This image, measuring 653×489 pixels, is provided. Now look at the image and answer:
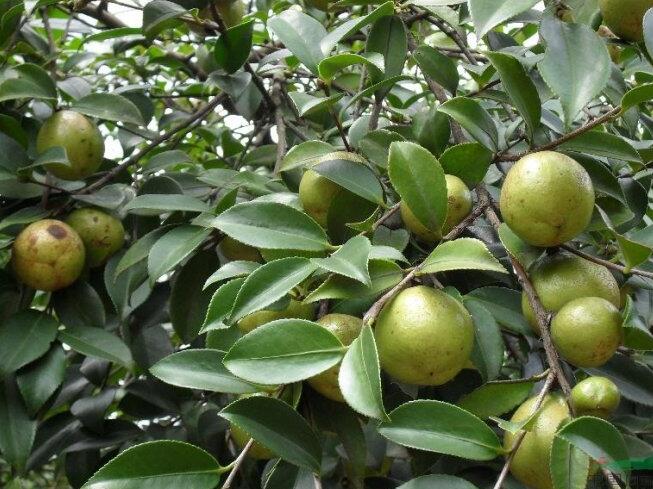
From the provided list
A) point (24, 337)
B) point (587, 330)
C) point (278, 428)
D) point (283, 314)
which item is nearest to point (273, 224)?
point (283, 314)

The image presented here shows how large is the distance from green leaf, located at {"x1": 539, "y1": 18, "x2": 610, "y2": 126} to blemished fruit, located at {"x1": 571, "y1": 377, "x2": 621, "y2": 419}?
0.27 m

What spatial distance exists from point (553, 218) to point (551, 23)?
0.25 m

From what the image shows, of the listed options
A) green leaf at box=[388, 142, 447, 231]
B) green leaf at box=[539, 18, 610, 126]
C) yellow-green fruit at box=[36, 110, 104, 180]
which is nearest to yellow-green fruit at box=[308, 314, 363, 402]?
Result: green leaf at box=[388, 142, 447, 231]

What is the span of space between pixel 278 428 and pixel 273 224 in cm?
23

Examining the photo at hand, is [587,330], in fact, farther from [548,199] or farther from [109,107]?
[109,107]

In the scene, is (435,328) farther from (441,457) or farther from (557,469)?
(441,457)

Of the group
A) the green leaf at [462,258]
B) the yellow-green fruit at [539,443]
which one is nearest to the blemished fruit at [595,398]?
the yellow-green fruit at [539,443]

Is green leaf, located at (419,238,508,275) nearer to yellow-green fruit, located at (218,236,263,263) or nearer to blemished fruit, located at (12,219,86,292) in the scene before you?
yellow-green fruit, located at (218,236,263,263)

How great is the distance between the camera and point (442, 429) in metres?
0.65

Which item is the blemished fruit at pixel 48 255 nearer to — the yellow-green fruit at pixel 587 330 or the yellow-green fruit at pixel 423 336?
the yellow-green fruit at pixel 423 336

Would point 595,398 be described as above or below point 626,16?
below

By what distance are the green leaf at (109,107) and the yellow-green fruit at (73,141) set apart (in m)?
0.02

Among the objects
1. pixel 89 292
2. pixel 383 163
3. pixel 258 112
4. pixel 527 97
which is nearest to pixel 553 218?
pixel 527 97

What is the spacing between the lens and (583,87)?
77 centimetres
